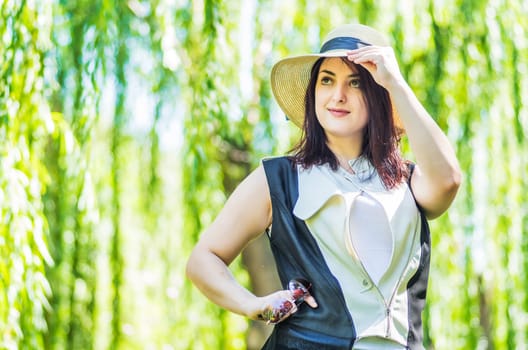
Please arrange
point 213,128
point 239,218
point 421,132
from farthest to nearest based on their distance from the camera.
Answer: point 213,128 < point 239,218 < point 421,132

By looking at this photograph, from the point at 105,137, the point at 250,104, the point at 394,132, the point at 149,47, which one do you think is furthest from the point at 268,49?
the point at 394,132

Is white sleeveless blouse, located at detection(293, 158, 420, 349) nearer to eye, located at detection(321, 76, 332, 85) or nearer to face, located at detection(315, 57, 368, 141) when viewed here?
face, located at detection(315, 57, 368, 141)

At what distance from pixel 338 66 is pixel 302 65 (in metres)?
0.14

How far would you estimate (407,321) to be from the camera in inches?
66.0

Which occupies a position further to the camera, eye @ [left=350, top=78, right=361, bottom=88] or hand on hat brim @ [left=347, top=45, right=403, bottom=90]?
eye @ [left=350, top=78, right=361, bottom=88]

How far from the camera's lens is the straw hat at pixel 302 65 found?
181 centimetres

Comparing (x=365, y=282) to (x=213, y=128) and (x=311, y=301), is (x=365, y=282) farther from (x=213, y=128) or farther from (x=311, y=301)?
(x=213, y=128)

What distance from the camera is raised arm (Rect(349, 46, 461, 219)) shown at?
165 cm

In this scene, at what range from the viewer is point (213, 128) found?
3.40 meters

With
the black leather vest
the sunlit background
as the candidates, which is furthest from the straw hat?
the sunlit background

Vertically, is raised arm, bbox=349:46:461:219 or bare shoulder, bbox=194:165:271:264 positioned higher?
raised arm, bbox=349:46:461:219

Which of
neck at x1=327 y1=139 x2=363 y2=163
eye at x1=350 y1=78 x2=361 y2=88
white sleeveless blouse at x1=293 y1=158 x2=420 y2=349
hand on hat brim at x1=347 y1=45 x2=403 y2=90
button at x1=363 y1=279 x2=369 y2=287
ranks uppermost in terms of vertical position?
hand on hat brim at x1=347 y1=45 x2=403 y2=90

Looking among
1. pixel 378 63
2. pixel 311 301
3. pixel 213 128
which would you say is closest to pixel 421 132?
pixel 378 63

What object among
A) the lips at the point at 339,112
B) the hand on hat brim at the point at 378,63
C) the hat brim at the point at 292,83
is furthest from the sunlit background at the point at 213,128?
the hand on hat brim at the point at 378,63
